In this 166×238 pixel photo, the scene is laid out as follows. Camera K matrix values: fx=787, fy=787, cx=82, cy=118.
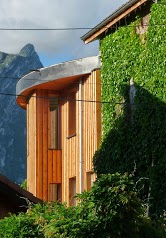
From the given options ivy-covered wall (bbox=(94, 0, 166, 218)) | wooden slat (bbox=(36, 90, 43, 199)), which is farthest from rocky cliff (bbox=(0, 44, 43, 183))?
ivy-covered wall (bbox=(94, 0, 166, 218))

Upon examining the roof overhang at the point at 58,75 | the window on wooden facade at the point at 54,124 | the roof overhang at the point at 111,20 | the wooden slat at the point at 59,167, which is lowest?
the wooden slat at the point at 59,167

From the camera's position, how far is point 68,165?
92.5 feet

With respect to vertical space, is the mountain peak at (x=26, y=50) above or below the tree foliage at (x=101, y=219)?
above

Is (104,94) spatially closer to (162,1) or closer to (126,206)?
(162,1)

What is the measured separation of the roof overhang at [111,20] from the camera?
23558 mm

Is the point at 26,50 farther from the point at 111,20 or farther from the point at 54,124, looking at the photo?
the point at 111,20

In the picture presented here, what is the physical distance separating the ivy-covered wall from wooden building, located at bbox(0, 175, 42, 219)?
3.20 m

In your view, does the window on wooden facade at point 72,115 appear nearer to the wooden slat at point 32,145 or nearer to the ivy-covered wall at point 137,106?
the wooden slat at point 32,145

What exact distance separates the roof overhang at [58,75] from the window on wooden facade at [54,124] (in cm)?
99

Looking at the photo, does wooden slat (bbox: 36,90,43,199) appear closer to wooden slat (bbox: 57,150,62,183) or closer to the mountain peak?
wooden slat (bbox: 57,150,62,183)

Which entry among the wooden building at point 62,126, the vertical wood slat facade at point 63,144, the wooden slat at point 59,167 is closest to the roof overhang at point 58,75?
the wooden building at point 62,126

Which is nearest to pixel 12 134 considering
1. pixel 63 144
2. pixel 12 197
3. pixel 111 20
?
pixel 63 144

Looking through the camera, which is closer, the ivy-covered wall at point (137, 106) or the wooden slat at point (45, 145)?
the ivy-covered wall at point (137, 106)

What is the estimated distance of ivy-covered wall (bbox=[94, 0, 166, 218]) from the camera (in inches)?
851
